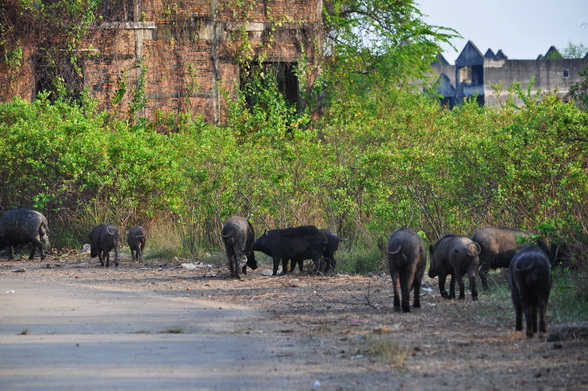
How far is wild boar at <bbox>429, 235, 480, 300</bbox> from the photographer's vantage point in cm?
1098

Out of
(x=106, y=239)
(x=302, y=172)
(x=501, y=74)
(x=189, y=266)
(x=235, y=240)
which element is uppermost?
(x=501, y=74)

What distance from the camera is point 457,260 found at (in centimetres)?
1102

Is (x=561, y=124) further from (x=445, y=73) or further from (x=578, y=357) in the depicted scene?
(x=445, y=73)

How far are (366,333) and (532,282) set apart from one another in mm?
1764

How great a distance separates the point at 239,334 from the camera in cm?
880

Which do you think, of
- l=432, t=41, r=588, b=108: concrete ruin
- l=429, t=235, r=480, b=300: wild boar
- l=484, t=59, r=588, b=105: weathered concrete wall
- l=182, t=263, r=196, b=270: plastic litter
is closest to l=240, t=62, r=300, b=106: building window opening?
l=182, t=263, r=196, b=270: plastic litter

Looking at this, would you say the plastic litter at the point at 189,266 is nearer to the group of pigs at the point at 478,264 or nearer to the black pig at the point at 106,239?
the black pig at the point at 106,239

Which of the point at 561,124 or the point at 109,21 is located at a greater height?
the point at 109,21

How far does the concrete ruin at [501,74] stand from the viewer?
61.8m

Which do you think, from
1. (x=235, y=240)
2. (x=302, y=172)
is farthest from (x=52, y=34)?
(x=235, y=240)

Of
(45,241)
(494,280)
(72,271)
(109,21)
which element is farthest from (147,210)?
(494,280)

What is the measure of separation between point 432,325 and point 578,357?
2.27 m

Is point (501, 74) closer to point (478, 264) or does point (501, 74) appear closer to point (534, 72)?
point (534, 72)

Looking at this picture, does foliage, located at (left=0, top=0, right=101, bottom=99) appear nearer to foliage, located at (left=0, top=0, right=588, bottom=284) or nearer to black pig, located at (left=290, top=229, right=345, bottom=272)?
foliage, located at (left=0, top=0, right=588, bottom=284)
